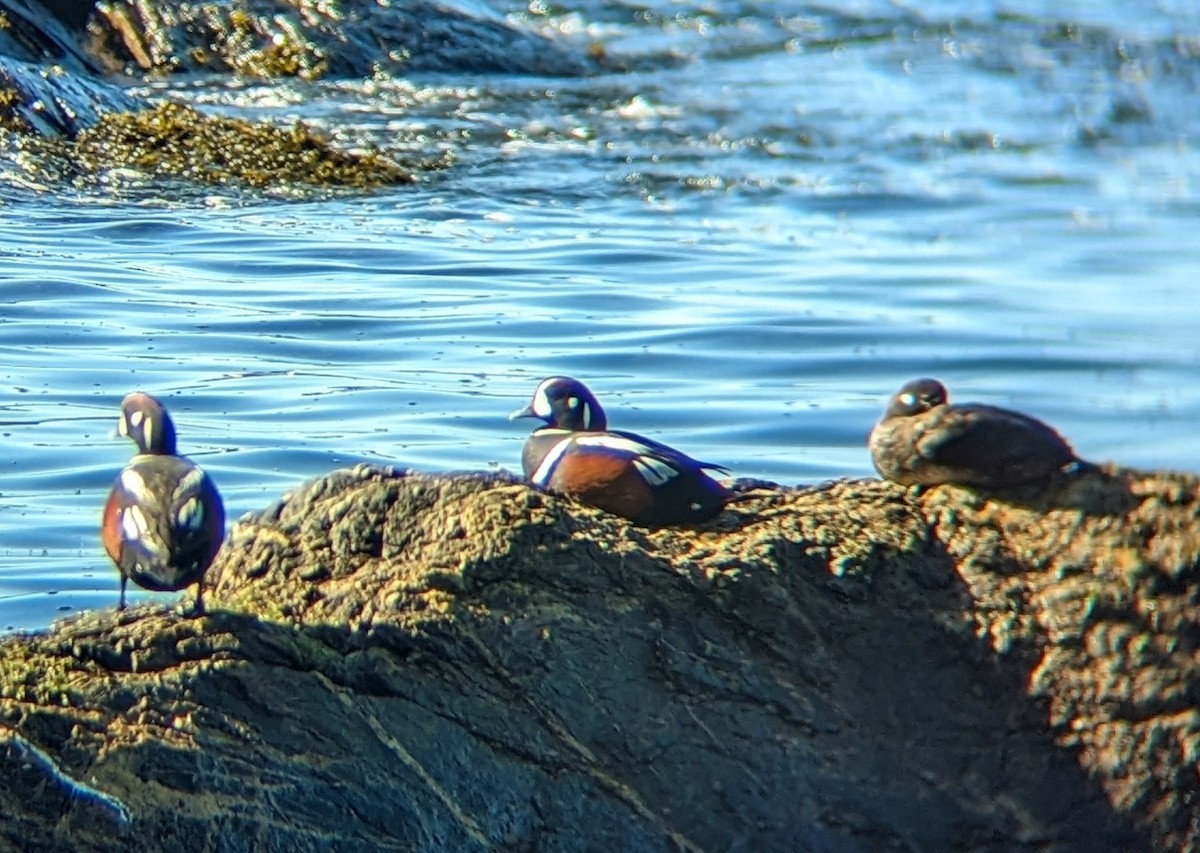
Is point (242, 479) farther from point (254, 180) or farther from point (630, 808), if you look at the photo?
point (254, 180)

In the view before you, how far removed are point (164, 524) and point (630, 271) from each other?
25.3 ft

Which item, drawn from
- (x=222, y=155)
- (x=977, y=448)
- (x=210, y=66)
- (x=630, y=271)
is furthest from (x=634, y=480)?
(x=210, y=66)

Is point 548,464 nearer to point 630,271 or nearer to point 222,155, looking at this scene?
point 630,271

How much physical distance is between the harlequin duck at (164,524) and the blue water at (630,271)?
1.69 meters

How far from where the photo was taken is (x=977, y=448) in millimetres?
5121

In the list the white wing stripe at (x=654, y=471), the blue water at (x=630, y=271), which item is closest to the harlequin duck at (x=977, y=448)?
the white wing stripe at (x=654, y=471)

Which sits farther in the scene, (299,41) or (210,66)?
(299,41)

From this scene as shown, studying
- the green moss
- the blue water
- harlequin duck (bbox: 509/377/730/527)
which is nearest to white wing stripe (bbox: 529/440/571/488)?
harlequin duck (bbox: 509/377/730/527)

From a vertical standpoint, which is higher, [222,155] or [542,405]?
[222,155]

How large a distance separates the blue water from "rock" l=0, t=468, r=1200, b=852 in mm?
2138

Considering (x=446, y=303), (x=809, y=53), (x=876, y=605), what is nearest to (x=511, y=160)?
(x=446, y=303)

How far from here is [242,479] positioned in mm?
8047

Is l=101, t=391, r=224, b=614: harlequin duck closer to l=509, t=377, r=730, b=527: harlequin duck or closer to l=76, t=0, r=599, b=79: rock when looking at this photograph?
l=509, t=377, r=730, b=527: harlequin duck

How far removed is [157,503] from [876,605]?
5.64ft
